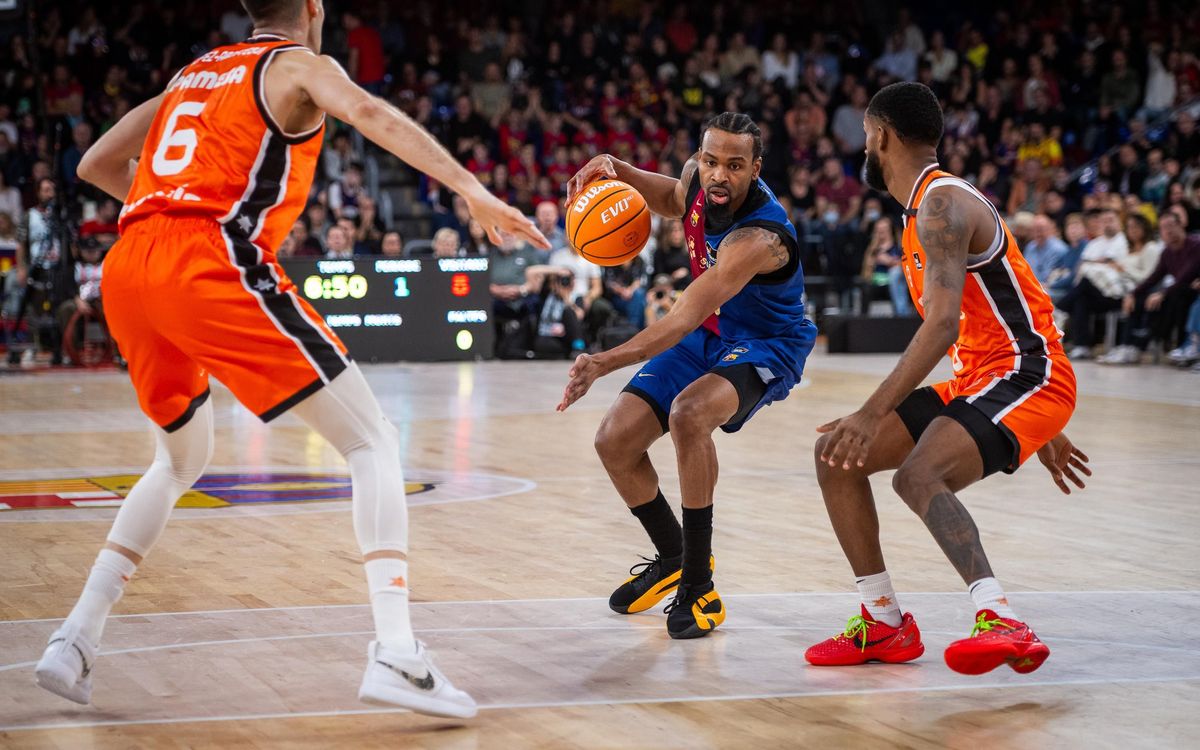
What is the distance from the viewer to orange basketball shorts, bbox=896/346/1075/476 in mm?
4254

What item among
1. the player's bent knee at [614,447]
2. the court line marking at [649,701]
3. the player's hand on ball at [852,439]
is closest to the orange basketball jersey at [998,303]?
the player's hand on ball at [852,439]

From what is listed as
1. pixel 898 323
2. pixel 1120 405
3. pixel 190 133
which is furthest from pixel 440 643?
pixel 898 323

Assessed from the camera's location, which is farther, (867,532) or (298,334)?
(867,532)

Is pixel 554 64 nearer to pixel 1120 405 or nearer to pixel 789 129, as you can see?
pixel 789 129

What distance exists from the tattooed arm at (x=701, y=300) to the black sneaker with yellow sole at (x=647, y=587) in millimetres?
824

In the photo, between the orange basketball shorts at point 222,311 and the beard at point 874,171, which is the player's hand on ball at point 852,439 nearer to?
the beard at point 874,171

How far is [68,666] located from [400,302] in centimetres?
1192

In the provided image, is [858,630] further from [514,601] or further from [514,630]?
[514,601]

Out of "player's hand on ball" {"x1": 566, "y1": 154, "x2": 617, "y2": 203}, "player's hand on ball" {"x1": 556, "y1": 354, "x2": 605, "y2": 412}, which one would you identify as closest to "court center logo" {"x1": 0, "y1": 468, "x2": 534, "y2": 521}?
"player's hand on ball" {"x1": 566, "y1": 154, "x2": 617, "y2": 203}

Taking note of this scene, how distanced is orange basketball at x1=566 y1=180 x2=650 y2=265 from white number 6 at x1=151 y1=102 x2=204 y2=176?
1.79 m

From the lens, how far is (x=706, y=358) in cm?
535

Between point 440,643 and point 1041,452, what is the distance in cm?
195

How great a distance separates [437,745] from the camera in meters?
3.57

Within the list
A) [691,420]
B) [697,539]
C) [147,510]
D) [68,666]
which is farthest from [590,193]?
[68,666]
